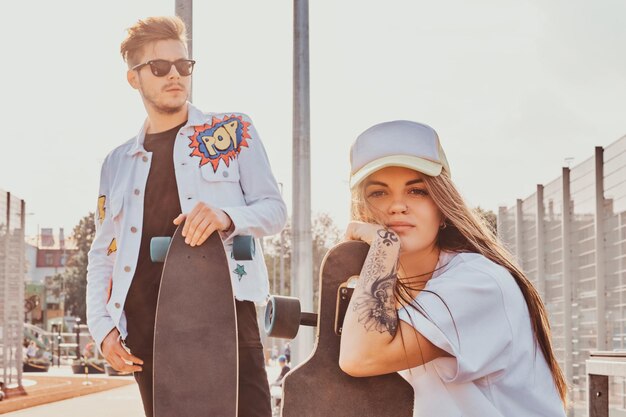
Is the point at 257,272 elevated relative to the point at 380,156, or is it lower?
lower

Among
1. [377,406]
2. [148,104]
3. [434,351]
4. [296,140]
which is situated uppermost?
[296,140]

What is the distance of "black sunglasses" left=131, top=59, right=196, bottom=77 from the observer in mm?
2887

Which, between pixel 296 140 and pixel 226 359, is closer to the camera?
pixel 226 359

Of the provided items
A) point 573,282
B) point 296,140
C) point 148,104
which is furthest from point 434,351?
point 573,282

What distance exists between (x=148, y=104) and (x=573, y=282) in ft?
26.8

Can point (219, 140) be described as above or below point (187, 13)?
below

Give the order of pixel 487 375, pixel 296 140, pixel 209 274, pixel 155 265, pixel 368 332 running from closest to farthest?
pixel 368 332
pixel 487 375
pixel 209 274
pixel 155 265
pixel 296 140

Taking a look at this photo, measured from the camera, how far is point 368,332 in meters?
2.07

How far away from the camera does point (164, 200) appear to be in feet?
9.38

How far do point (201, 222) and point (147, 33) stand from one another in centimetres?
69

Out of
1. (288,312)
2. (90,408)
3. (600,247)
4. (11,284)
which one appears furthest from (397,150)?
(90,408)

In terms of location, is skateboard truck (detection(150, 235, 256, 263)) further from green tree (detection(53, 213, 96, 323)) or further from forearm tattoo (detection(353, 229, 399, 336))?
green tree (detection(53, 213, 96, 323))

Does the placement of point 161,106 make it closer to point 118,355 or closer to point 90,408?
point 118,355

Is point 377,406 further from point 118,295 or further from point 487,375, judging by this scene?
point 118,295
